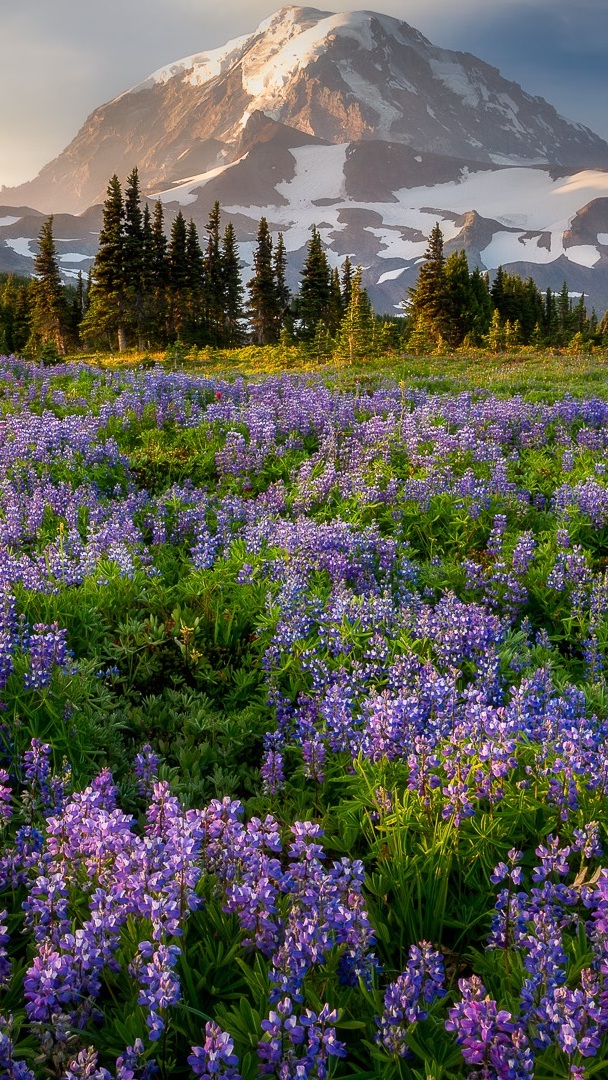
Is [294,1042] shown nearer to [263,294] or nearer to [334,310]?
[263,294]

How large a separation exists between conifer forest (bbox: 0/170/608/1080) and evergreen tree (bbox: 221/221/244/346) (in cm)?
6501

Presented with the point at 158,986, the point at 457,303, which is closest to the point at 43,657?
the point at 158,986

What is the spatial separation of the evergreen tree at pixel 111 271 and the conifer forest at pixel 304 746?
47362 millimetres

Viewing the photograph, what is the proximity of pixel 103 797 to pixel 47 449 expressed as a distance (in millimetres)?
7145

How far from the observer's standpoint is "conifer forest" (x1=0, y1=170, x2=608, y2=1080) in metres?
2.09

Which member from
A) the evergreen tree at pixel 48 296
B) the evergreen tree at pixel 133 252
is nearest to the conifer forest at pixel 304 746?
the evergreen tree at pixel 133 252

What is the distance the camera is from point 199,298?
65062 millimetres

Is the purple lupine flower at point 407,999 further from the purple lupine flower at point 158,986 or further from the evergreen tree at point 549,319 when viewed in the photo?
the evergreen tree at point 549,319

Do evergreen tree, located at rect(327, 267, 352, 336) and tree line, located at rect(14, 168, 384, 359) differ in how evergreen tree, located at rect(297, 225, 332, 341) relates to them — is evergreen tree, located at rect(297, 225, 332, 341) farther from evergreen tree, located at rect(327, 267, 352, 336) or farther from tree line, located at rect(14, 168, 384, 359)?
evergreen tree, located at rect(327, 267, 352, 336)

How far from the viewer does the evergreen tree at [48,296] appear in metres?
60.5

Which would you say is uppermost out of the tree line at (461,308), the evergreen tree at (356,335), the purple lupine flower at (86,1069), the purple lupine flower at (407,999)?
the tree line at (461,308)

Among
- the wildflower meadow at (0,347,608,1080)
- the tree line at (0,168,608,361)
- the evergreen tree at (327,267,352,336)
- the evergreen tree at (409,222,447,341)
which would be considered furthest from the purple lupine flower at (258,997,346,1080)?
the evergreen tree at (327,267,352,336)

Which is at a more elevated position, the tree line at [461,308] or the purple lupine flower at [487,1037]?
the tree line at [461,308]

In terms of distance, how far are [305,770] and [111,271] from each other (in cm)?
5638
